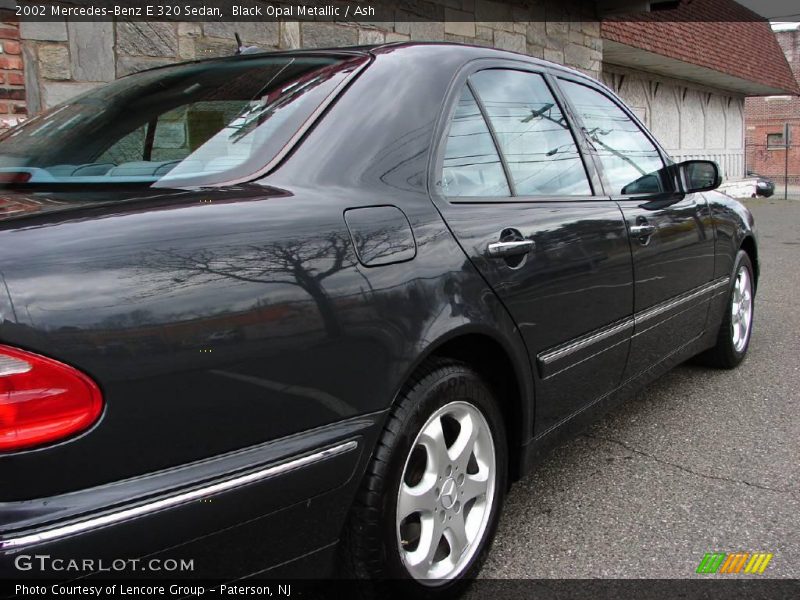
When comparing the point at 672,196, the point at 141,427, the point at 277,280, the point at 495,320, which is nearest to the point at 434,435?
the point at 495,320

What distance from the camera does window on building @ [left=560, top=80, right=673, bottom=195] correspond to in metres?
2.99

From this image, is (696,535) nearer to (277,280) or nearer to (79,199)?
(277,280)

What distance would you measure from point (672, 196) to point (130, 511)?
2.79 meters

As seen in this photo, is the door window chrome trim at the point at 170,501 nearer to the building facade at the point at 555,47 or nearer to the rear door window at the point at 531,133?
the rear door window at the point at 531,133

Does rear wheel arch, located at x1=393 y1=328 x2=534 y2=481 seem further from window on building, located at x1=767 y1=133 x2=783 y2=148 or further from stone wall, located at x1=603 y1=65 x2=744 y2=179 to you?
window on building, located at x1=767 y1=133 x2=783 y2=148

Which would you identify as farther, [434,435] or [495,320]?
[495,320]

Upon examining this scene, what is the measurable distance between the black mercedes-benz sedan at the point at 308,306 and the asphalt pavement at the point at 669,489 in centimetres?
32

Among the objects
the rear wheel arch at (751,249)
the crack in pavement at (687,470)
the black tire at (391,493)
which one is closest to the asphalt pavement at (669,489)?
the crack in pavement at (687,470)

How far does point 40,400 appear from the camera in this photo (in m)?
1.27

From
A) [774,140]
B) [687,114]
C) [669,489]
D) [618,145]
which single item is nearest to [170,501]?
[669,489]

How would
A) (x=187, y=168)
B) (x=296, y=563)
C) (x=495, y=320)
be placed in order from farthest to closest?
(x=495, y=320)
(x=187, y=168)
(x=296, y=563)

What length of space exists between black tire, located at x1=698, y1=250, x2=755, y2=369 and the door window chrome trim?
123 inches

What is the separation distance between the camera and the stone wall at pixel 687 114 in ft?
55.1

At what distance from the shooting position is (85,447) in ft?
4.22
